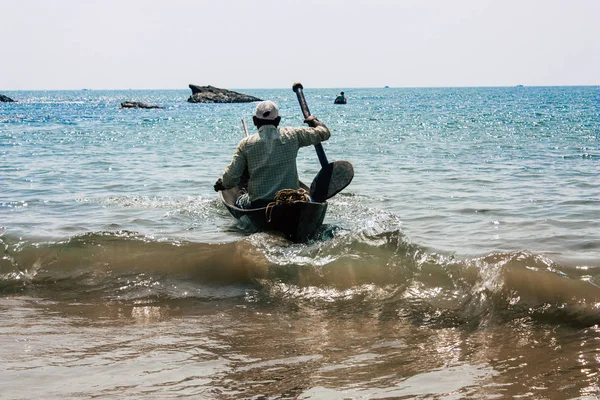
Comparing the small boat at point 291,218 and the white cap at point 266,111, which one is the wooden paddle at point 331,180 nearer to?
the small boat at point 291,218

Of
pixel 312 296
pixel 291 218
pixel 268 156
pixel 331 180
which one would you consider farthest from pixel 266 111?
pixel 312 296

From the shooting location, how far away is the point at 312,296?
21.1 feet

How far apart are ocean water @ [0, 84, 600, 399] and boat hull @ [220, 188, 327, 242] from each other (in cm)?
17

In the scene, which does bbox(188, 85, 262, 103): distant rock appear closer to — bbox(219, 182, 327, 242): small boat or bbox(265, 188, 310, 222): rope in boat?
bbox(219, 182, 327, 242): small boat

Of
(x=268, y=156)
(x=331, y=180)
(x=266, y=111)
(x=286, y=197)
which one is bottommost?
(x=286, y=197)

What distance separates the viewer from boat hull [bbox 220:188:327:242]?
7711 mm

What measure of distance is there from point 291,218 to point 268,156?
2.68 ft

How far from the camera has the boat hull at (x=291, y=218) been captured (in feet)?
25.3

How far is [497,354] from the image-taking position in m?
4.76

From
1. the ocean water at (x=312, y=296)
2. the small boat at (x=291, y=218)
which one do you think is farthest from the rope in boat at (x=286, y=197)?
the ocean water at (x=312, y=296)

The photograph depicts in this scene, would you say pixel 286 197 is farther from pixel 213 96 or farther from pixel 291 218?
pixel 213 96

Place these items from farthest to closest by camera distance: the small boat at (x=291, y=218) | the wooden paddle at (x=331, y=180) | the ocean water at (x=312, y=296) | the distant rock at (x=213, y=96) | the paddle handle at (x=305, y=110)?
the distant rock at (x=213, y=96), the paddle handle at (x=305, y=110), the wooden paddle at (x=331, y=180), the small boat at (x=291, y=218), the ocean water at (x=312, y=296)

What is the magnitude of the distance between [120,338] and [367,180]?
9735 mm

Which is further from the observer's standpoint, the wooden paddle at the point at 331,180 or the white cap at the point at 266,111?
the wooden paddle at the point at 331,180
